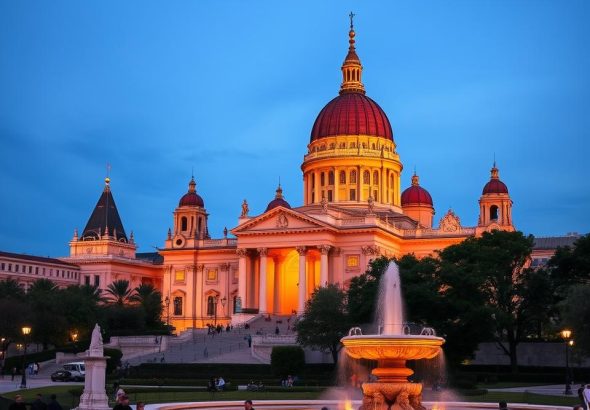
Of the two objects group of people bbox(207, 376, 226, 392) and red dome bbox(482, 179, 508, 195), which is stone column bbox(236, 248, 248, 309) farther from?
group of people bbox(207, 376, 226, 392)

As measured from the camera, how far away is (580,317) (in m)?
57.5

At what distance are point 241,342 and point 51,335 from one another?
1738cm

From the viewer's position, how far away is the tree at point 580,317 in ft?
188

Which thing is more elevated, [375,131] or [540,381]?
[375,131]

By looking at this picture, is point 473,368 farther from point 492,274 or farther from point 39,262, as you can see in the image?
point 39,262

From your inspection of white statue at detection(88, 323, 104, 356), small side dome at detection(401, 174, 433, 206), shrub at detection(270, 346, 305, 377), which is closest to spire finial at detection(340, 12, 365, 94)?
small side dome at detection(401, 174, 433, 206)

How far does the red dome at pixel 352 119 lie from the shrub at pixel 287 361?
53.1 m

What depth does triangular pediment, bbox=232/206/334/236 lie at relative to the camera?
103688mm

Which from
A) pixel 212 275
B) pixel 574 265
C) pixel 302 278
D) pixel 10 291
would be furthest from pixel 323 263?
pixel 574 265

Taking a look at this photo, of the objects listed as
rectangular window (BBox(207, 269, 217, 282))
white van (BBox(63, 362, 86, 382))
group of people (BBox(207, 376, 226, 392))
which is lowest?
group of people (BBox(207, 376, 226, 392))

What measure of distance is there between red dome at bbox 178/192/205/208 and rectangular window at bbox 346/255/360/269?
2790 centimetres

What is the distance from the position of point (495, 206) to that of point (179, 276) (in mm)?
39733

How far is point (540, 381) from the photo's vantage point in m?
66.9

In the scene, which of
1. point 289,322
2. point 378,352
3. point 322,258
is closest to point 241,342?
point 289,322
